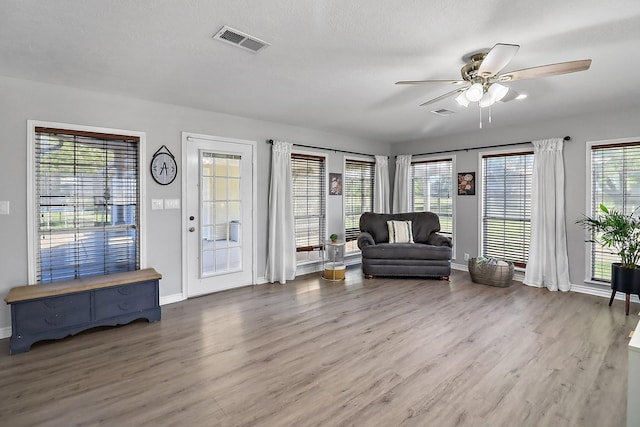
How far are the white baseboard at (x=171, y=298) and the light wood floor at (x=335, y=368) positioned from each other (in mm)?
114

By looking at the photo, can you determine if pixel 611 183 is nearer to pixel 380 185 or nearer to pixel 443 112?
pixel 443 112

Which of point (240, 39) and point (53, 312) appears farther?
point (53, 312)

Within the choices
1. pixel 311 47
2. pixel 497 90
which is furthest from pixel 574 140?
pixel 311 47

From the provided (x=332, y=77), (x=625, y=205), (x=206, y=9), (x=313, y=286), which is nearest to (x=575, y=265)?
(x=625, y=205)

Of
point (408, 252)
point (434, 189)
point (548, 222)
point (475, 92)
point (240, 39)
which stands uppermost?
point (240, 39)

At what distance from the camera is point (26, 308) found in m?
2.81

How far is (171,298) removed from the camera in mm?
4070

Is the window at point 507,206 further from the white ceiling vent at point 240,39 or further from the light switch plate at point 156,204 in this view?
the light switch plate at point 156,204

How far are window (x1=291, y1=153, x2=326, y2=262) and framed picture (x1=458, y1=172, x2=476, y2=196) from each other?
2.45m

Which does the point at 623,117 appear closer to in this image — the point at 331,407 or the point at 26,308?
the point at 331,407

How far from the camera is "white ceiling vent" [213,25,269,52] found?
7.35 ft

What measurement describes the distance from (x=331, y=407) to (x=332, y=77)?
107 inches


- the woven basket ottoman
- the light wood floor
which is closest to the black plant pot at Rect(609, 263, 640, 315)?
the light wood floor

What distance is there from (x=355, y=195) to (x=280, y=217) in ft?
6.32
